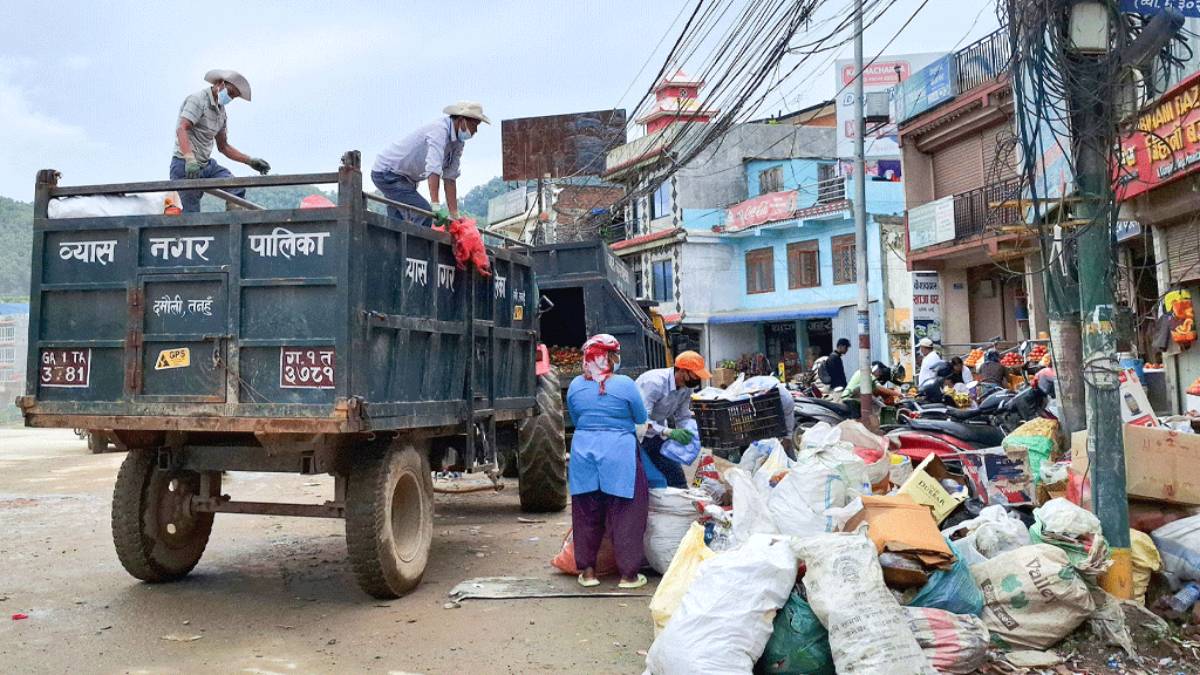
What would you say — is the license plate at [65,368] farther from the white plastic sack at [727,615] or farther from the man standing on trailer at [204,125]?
the white plastic sack at [727,615]

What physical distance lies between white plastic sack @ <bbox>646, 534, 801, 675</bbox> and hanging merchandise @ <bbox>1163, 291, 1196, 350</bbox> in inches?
379

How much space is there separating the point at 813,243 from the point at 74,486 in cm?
2205

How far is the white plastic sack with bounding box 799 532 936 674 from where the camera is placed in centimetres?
354

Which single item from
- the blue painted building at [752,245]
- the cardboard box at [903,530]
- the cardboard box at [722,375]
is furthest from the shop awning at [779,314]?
the cardboard box at [903,530]

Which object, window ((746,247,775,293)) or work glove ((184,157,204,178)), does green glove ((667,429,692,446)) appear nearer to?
work glove ((184,157,204,178))

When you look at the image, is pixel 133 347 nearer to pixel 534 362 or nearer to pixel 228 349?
pixel 228 349

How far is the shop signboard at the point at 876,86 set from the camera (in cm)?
2373

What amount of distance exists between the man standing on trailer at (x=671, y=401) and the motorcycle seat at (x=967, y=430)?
2.28m

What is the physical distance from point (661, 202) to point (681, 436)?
27.7 metres

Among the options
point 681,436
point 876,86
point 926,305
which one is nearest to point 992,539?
point 681,436

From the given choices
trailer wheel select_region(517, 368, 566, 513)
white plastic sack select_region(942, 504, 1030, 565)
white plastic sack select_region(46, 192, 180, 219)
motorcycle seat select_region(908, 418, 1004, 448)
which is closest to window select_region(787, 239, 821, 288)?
motorcycle seat select_region(908, 418, 1004, 448)

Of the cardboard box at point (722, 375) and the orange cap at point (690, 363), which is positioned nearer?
the orange cap at point (690, 363)

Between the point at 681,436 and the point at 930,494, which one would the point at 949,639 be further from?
the point at 681,436

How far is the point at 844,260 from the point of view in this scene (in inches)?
1098
